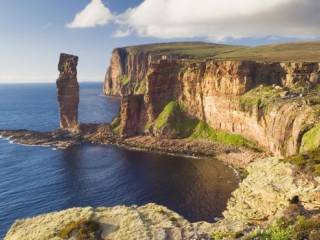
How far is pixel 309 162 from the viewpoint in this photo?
63562 mm

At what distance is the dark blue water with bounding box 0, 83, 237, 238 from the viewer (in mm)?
95938

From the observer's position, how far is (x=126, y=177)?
391ft

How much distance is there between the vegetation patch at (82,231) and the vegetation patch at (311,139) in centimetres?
5550

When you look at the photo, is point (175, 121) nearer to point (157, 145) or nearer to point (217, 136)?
point (157, 145)

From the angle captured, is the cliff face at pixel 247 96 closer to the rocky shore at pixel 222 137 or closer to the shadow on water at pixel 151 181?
the rocky shore at pixel 222 137

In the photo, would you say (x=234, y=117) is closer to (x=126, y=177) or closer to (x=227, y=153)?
(x=227, y=153)

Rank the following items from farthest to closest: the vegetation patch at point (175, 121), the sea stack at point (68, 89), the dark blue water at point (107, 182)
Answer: the sea stack at point (68, 89)
the vegetation patch at point (175, 121)
the dark blue water at point (107, 182)

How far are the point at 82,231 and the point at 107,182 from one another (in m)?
71.1

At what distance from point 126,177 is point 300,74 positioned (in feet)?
246

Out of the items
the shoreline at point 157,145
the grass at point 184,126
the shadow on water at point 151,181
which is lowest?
the shadow on water at point 151,181

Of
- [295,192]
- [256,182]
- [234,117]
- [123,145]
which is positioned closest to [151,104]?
[123,145]

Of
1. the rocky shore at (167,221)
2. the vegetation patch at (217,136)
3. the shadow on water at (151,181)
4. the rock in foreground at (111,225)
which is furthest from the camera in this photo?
the vegetation patch at (217,136)

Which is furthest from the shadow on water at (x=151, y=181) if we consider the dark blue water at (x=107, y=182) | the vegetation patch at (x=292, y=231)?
the vegetation patch at (x=292, y=231)

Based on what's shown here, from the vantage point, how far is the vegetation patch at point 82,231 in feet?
140
